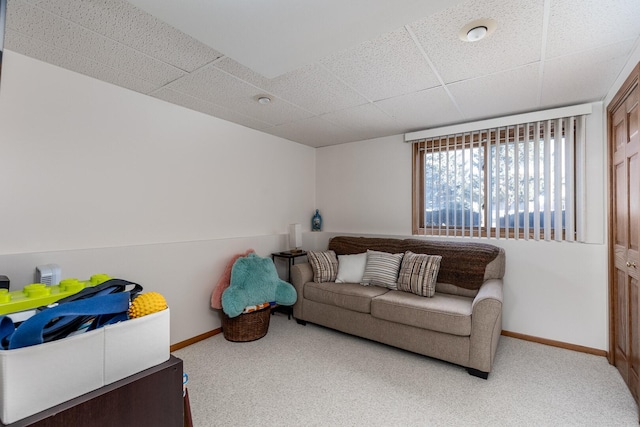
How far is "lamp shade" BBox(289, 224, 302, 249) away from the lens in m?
4.00

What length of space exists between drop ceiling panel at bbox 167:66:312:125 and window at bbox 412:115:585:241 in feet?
5.58

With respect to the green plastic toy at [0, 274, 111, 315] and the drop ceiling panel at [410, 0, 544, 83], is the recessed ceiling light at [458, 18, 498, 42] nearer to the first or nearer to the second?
the drop ceiling panel at [410, 0, 544, 83]

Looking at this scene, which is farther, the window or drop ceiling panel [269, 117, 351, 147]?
drop ceiling panel [269, 117, 351, 147]

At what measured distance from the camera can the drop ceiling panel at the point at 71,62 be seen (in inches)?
74.5

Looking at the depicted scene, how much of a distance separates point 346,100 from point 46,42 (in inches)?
84.1

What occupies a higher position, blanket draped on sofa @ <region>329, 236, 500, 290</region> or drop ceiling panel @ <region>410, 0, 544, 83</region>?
drop ceiling panel @ <region>410, 0, 544, 83</region>

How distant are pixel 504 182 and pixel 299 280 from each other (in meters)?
2.45

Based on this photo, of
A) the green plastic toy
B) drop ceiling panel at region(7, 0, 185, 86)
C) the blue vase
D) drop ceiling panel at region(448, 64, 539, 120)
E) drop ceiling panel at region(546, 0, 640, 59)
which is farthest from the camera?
the blue vase

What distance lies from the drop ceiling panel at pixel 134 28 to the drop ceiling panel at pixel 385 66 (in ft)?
2.87

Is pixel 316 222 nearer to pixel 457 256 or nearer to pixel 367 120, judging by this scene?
pixel 367 120

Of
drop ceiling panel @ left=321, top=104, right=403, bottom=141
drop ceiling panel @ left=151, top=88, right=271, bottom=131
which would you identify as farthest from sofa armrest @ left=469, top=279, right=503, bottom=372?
drop ceiling panel @ left=151, top=88, right=271, bottom=131

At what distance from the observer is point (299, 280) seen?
3.54 meters

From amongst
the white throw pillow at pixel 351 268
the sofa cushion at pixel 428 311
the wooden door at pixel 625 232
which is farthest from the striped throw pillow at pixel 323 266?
the wooden door at pixel 625 232

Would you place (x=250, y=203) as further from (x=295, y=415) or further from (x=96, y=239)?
(x=295, y=415)
